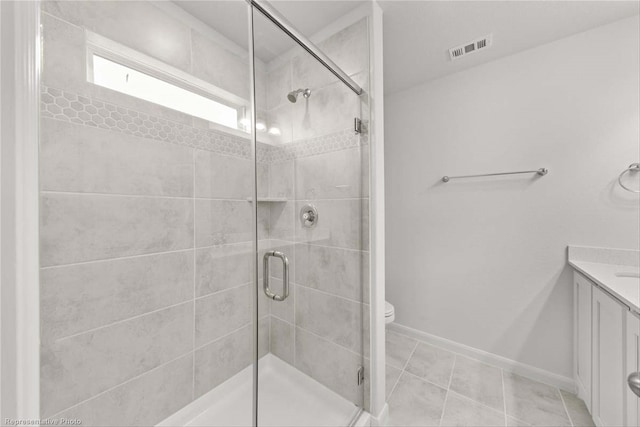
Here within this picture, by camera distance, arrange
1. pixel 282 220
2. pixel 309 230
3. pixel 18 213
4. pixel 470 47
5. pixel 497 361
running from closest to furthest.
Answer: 1. pixel 18 213
2. pixel 282 220
3. pixel 309 230
4. pixel 470 47
5. pixel 497 361

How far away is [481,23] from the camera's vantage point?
143 centimetres

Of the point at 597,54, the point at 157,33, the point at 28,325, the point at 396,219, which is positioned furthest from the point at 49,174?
the point at 597,54

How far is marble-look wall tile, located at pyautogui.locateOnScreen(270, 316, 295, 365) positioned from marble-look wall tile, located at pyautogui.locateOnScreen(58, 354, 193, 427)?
592 mm

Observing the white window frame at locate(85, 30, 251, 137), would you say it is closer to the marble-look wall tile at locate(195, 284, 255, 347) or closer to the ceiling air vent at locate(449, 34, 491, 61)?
the marble-look wall tile at locate(195, 284, 255, 347)

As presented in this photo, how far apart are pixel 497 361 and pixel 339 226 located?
1.65 meters

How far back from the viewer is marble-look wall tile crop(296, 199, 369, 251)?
1118 mm

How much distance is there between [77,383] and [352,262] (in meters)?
1.27

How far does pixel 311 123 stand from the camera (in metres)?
1.09

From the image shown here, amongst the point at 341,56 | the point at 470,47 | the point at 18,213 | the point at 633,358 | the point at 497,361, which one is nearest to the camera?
the point at 18,213

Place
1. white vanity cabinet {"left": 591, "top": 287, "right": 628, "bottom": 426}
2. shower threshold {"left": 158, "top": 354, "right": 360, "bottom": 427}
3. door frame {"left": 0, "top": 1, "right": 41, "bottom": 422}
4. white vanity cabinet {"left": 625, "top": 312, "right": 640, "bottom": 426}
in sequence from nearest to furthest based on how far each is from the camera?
door frame {"left": 0, "top": 1, "right": 41, "bottom": 422} → white vanity cabinet {"left": 625, "top": 312, "right": 640, "bottom": 426} → white vanity cabinet {"left": 591, "top": 287, "right": 628, "bottom": 426} → shower threshold {"left": 158, "top": 354, "right": 360, "bottom": 427}

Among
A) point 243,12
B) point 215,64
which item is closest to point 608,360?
point 243,12

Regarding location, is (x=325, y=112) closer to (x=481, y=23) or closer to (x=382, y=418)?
(x=481, y=23)

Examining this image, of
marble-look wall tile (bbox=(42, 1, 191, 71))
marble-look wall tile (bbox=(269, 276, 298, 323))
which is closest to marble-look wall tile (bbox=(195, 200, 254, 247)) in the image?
marble-look wall tile (bbox=(269, 276, 298, 323))

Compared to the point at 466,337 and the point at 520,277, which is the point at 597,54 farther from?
the point at 466,337
